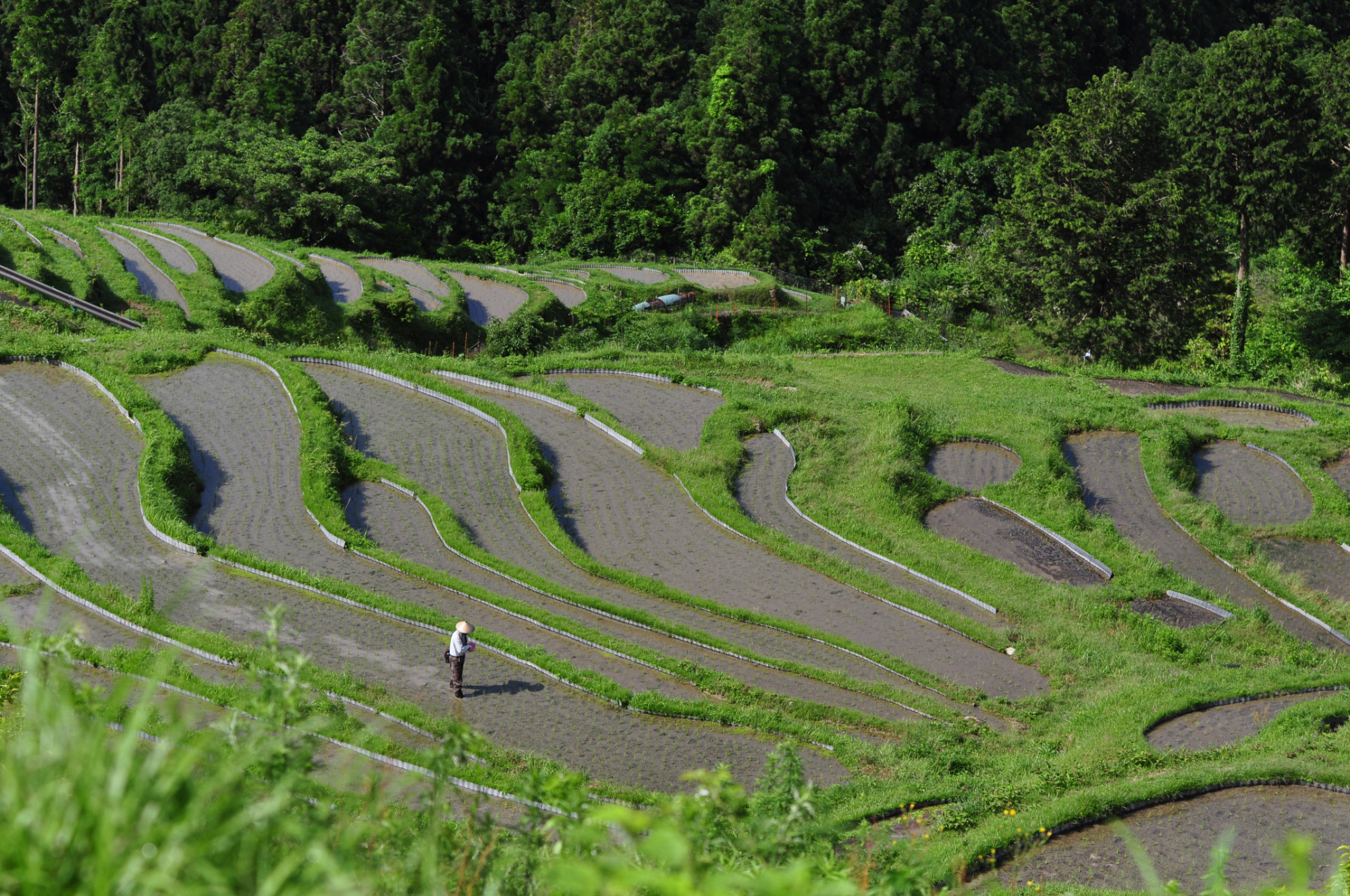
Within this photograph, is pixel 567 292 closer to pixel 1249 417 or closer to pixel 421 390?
pixel 421 390

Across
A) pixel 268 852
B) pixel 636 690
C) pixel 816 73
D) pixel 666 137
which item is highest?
pixel 816 73

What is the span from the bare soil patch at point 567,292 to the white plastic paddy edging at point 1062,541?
823 inches

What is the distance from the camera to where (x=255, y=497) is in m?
20.8

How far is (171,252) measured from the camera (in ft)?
129

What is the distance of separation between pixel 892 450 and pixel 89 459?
15.7 metres

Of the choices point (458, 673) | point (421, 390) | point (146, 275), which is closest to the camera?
point (458, 673)

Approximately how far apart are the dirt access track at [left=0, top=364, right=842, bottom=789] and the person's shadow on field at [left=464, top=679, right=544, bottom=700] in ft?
0.06

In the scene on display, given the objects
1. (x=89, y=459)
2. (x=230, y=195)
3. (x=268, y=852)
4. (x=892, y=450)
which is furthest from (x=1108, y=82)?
(x=268, y=852)

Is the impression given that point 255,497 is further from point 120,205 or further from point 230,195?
point 120,205

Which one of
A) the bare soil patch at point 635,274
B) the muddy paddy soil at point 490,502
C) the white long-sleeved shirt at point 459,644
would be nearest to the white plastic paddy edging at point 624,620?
the muddy paddy soil at point 490,502

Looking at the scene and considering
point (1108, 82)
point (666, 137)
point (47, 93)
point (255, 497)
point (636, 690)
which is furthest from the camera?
point (47, 93)

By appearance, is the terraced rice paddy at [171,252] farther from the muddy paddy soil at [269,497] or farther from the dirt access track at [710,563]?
the dirt access track at [710,563]

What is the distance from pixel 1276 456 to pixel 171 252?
33.6 metres

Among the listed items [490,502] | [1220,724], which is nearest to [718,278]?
[490,502]
